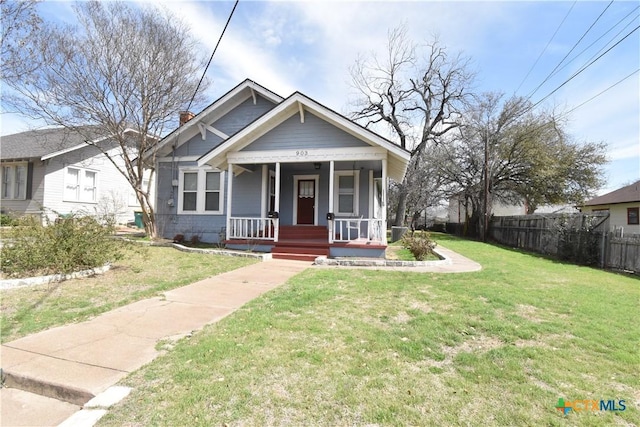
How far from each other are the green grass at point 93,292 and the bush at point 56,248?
466 mm

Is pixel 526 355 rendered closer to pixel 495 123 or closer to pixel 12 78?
pixel 12 78

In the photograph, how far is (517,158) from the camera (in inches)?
962

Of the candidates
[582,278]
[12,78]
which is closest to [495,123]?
[582,278]

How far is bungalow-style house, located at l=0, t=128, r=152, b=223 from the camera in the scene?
1677cm

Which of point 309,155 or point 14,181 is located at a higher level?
point 309,155

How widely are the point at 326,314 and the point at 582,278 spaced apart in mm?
7905

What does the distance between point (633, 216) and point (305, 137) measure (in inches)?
925

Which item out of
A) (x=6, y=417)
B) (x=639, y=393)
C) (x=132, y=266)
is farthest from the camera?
(x=132, y=266)

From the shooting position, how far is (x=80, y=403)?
106 inches

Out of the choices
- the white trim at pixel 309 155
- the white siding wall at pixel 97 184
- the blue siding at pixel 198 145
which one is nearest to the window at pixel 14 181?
the white siding wall at pixel 97 184

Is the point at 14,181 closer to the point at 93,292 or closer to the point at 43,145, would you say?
the point at 43,145

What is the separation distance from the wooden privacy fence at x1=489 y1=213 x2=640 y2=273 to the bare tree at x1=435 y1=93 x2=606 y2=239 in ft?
21.4

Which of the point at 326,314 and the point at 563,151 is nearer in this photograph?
the point at 326,314

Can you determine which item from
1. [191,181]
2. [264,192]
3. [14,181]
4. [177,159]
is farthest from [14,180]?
[264,192]
